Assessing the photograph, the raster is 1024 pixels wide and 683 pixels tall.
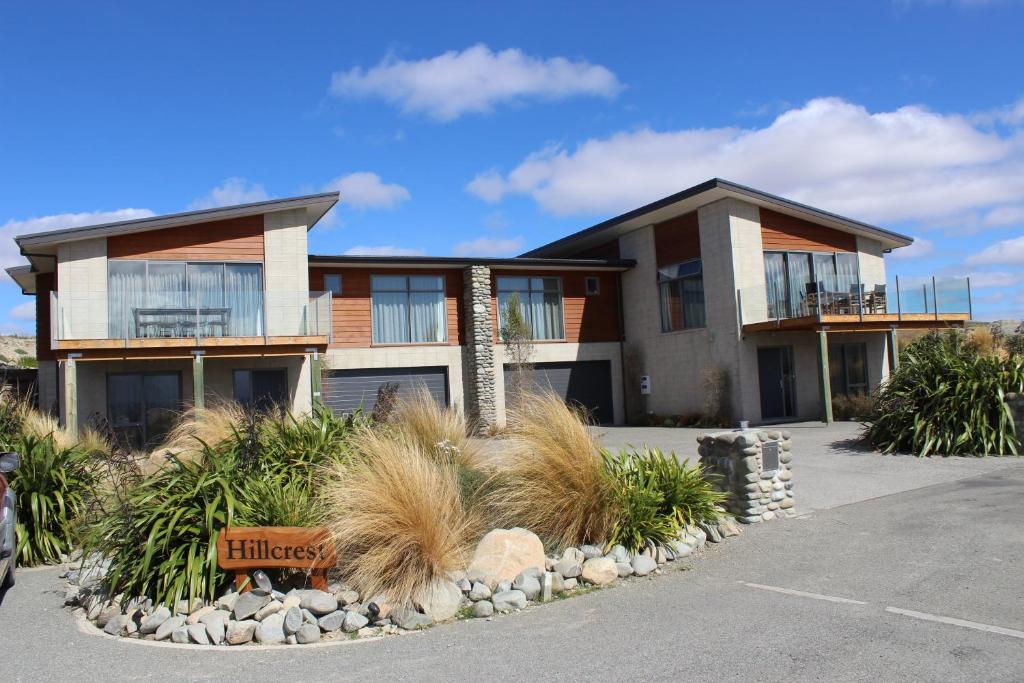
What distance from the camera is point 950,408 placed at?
1337cm

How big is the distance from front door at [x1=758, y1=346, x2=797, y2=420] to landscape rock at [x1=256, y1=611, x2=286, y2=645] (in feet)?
54.5

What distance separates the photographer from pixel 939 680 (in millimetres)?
4086

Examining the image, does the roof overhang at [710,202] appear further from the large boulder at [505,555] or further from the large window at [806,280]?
the large boulder at [505,555]

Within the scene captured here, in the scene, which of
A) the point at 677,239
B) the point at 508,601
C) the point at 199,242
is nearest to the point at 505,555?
the point at 508,601

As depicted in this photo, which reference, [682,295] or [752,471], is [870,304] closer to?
[682,295]

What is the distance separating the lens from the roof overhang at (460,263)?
19859 millimetres

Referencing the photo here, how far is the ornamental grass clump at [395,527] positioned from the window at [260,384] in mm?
12706

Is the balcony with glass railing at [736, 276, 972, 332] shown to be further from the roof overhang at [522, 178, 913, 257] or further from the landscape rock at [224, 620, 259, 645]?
the landscape rock at [224, 620, 259, 645]

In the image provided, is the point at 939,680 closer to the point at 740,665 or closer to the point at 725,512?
the point at 740,665

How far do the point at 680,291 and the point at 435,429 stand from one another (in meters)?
13.3

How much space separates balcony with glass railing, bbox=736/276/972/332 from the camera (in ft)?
63.9

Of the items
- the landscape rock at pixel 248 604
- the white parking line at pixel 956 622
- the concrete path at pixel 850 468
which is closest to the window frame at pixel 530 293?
the concrete path at pixel 850 468

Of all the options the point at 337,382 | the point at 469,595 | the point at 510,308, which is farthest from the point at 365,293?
the point at 469,595

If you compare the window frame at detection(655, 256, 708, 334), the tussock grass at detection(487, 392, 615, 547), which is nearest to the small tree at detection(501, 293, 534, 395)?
the window frame at detection(655, 256, 708, 334)
